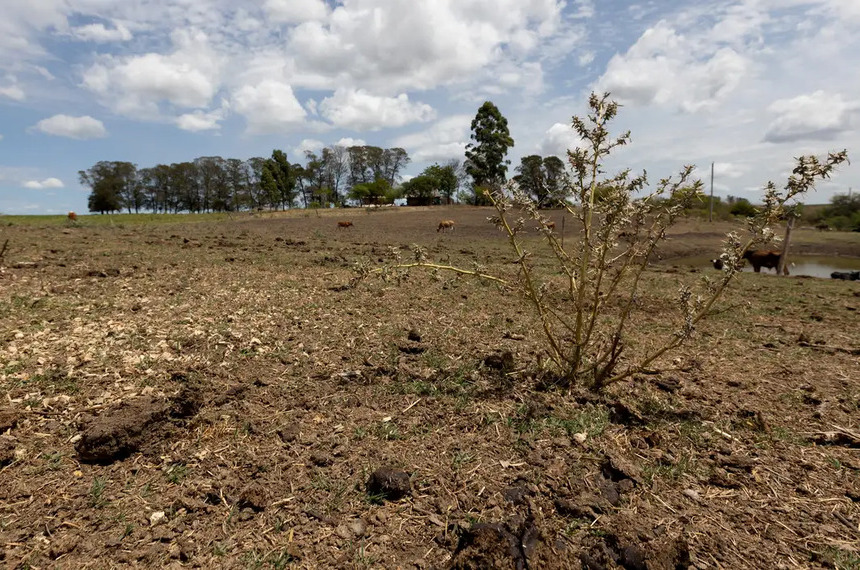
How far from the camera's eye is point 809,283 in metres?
10.8

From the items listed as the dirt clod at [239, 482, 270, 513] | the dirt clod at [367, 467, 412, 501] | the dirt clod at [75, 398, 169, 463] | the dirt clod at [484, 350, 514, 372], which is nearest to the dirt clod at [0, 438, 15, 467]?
the dirt clod at [75, 398, 169, 463]

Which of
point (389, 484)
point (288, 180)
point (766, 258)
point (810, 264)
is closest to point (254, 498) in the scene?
point (389, 484)

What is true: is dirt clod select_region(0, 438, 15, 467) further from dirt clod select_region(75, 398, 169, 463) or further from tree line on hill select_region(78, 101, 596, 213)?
tree line on hill select_region(78, 101, 596, 213)

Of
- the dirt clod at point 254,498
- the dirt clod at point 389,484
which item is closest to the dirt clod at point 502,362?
the dirt clod at point 389,484

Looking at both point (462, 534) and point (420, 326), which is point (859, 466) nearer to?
point (462, 534)

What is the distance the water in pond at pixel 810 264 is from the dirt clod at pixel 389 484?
1728 cm

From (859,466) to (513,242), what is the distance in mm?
2380

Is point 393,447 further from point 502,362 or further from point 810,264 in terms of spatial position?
point 810,264

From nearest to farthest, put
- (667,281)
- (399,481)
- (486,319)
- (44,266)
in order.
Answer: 1. (399,481)
2. (486,319)
3. (44,266)
4. (667,281)

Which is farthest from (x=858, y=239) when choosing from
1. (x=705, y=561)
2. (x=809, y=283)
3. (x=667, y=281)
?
(x=705, y=561)

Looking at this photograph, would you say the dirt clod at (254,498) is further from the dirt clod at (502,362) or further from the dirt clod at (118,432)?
the dirt clod at (502,362)

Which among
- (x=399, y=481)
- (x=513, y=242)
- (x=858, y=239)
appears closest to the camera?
(x=399, y=481)

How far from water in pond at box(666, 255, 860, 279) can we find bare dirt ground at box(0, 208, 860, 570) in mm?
15132

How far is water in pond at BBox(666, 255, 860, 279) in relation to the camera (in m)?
17.6
